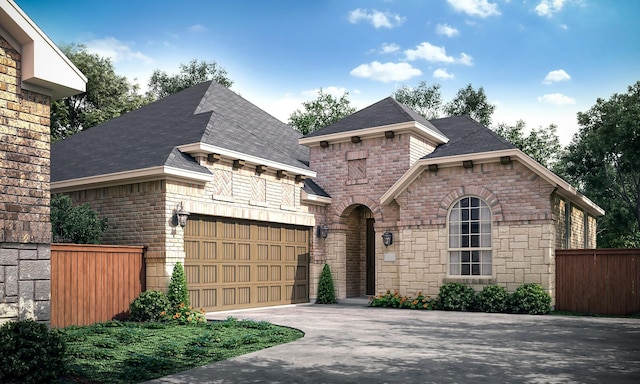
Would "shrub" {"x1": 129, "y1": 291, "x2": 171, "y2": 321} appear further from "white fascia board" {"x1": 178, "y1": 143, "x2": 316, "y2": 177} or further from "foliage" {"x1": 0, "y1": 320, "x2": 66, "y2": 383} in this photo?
"foliage" {"x1": 0, "y1": 320, "x2": 66, "y2": 383}

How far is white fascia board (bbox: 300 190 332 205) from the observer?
64.1ft

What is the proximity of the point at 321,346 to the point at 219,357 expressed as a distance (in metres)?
1.90

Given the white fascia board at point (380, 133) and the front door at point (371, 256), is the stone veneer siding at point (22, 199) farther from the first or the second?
the front door at point (371, 256)

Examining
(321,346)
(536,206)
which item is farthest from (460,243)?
(321,346)

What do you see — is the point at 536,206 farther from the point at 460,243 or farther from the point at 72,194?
the point at 72,194

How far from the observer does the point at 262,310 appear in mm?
17125

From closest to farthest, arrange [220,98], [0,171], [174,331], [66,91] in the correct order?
1. [0,171]
2. [66,91]
3. [174,331]
4. [220,98]

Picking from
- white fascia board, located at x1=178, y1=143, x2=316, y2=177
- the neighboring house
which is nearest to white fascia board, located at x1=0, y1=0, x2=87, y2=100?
the neighboring house

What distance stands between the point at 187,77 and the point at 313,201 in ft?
76.7

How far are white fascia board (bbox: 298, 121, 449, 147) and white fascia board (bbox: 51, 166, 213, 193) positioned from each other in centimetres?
665

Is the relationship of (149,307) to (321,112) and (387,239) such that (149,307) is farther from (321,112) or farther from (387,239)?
(321,112)

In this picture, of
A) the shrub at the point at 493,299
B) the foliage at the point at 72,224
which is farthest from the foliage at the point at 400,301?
the foliage at the point at 72,224

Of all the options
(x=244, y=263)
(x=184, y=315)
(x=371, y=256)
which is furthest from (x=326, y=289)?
(x=184, y=315)

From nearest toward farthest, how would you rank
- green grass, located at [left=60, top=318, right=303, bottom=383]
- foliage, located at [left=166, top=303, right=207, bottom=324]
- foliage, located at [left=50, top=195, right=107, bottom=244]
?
1. green grass, located at [left=60, top=318, right=303, bottom=383]
2. foliage, located at [left=166, top=303, right=207, bottom=324]
3. foliage, located at [left=50, top=195, right=107, bottom=244]
